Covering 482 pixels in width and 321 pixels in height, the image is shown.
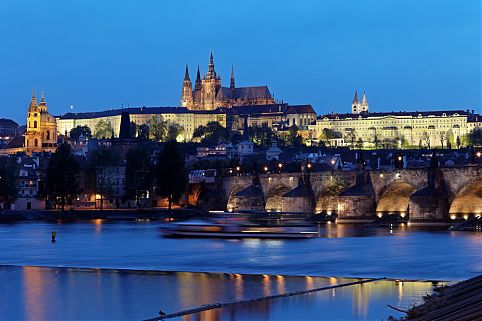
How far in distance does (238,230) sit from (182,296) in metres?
30.9

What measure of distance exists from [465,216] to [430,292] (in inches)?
1445

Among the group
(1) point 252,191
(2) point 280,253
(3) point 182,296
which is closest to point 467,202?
(2) point 280,253

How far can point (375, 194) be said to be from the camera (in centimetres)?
7262

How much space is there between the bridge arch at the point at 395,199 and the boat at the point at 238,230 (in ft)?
40.2

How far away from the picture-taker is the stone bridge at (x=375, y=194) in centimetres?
6569

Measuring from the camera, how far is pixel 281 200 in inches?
3406

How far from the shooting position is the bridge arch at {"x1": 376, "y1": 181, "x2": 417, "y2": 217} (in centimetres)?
7256

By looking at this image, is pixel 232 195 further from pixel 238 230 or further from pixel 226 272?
pixel 226 272

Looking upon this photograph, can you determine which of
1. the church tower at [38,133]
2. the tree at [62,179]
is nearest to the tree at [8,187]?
the tree at [62,179]

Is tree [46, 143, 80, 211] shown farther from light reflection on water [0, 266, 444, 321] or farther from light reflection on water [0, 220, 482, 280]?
light reflection on water [0, 266, 444, 321]

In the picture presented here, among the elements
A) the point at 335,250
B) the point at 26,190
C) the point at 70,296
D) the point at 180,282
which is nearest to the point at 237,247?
the point at 335,250

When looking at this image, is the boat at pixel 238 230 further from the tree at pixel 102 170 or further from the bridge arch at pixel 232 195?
the tree at pixel 102 170

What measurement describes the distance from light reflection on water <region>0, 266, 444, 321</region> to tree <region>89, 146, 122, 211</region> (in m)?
66.8

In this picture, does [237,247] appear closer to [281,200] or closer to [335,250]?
[335,250]
